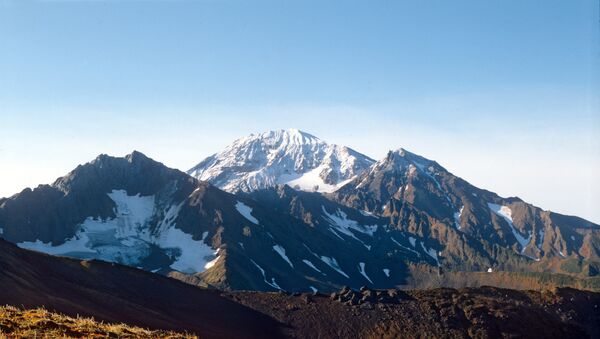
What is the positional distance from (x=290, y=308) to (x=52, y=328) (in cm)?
8381

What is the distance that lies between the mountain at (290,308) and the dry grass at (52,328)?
4977cm

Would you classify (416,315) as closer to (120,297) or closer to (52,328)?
(120,297)

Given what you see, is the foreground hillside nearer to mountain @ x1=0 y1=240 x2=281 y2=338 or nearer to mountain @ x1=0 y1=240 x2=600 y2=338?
mountain @ x1=0 y1=240 x2=600 y2=338

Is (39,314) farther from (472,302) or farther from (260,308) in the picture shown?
(472,302)

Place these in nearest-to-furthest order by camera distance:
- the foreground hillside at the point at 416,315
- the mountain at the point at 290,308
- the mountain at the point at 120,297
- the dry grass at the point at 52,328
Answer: the dry grass at the point at 52,328 < the mountain at the point at 120,297 < the mountain at the point at 290,308 < the foreground hillside at the point at 416,315

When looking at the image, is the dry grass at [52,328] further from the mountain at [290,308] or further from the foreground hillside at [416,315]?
the foreground hillside at [416,315]

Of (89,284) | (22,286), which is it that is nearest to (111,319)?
(22,286)

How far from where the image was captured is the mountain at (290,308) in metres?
83.6

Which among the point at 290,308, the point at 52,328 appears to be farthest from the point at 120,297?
the point at 52,328

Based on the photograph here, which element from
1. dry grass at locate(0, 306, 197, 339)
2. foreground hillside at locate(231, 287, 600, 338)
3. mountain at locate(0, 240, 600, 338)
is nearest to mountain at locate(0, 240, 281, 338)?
mountain at locate(0, 240, 600, 338)

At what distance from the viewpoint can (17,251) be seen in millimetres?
92188

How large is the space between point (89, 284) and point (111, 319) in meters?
22.8

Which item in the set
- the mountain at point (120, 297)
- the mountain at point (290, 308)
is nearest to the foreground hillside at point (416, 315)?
the mountain at point (290, 308)

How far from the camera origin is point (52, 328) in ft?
85.8
